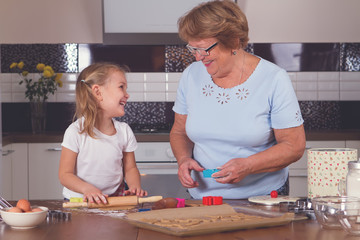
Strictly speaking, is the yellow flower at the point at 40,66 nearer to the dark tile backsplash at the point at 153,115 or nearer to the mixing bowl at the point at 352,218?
the dark tile backsplash at the point at 153,115

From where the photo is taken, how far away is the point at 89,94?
2.30 meters

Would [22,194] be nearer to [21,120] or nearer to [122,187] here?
[21,120]

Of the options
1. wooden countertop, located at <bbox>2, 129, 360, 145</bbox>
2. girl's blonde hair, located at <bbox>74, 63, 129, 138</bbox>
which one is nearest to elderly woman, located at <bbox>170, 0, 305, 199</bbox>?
girl's blonde hair, located at <bbox>74, 63, 129, 138</bbox>

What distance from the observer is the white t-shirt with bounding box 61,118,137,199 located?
216cm

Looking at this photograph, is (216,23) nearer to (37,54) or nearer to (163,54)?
(163,54)

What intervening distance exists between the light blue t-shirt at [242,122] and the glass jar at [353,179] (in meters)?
0.49

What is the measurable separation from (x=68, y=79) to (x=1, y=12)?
2.15ft

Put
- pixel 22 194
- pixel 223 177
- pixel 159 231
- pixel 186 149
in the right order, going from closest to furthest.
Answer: pixel 159 231 < pixel 223 177 < pixel 186 149 < pixel 22 194

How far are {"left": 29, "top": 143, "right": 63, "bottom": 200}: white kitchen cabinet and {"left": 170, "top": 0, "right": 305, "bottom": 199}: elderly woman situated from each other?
5.40 ft

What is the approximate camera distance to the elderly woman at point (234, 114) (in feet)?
6.40

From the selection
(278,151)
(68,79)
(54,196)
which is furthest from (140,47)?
(278,151)

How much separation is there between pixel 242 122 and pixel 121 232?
76 centimetres

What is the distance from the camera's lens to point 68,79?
406 centimetres

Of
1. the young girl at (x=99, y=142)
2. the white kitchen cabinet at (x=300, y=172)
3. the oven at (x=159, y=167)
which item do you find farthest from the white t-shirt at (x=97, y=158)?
the white kitchen cabinet at (x=300, y=172)
